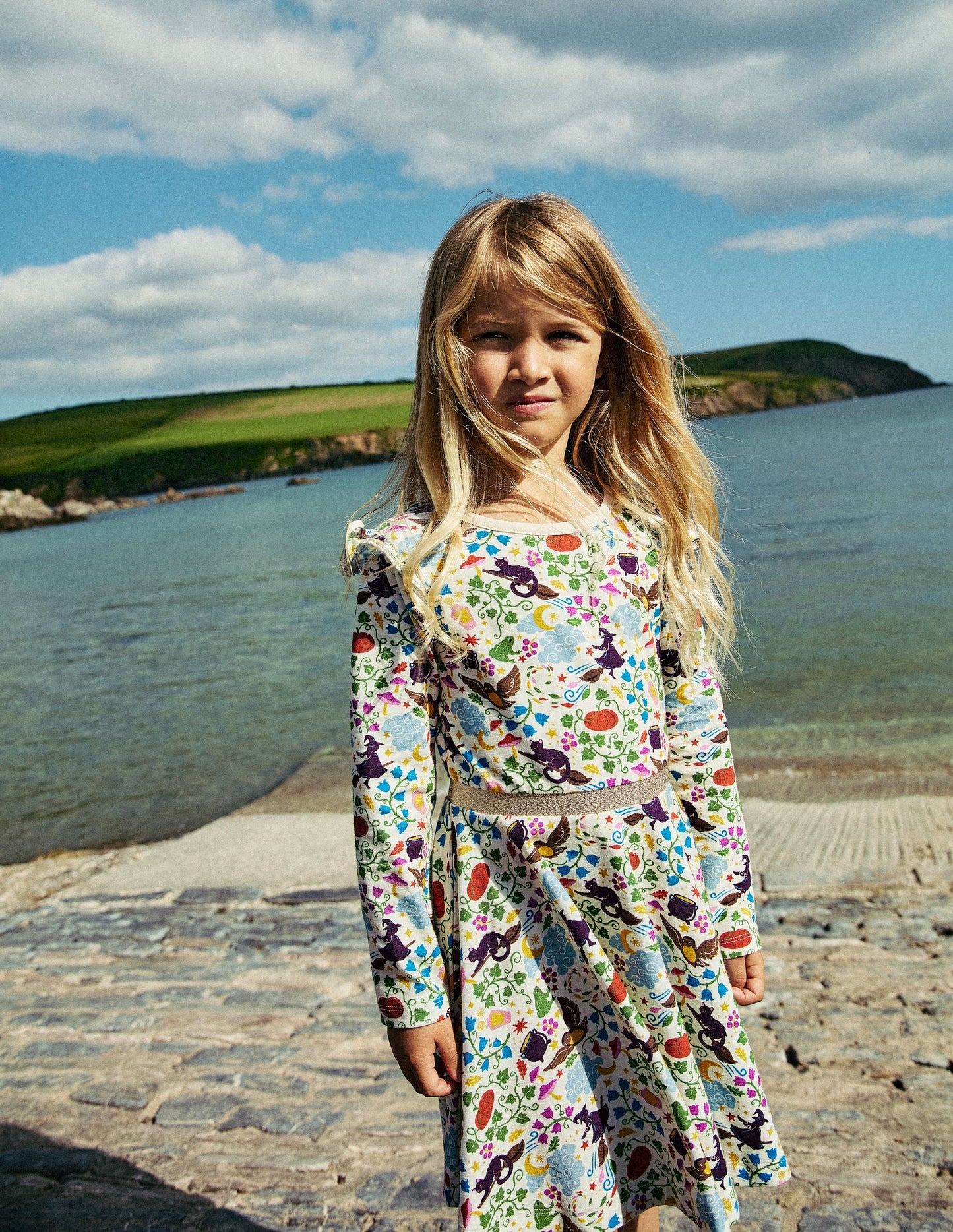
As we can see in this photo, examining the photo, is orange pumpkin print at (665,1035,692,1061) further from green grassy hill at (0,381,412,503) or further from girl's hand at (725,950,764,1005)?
green grassy hill at (0,381,412,503)

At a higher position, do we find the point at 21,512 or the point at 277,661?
the point at 277,661

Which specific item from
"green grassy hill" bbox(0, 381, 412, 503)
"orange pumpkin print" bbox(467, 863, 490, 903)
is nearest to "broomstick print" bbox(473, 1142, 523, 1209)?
"orange pumpkin print" bbox(467, 863, 490, 903)

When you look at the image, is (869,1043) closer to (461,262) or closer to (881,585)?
(461,262)

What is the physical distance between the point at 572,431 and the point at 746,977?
4.33 feet

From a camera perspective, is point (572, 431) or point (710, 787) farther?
point (572, 431)

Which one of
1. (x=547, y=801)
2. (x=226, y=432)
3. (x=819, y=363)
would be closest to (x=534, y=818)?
(x=547, y=801)

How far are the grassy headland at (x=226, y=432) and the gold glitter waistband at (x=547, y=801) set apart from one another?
85020 mm

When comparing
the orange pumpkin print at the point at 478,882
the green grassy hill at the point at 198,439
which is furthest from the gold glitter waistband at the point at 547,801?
the green grassy hill at the point at 198,439

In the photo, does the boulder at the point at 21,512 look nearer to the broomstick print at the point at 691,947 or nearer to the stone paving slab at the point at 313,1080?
the stone paving slab at the point at 313,1080

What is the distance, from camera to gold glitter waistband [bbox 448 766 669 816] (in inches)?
73.0

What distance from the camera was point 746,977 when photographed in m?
2.11

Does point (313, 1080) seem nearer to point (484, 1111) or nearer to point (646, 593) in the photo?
point (484, 1111)

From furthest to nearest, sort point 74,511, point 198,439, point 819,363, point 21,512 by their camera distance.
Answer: point 819,363 → point 198,439 → point 74,511 → point 21,512

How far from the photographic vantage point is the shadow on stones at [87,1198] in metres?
2.68
